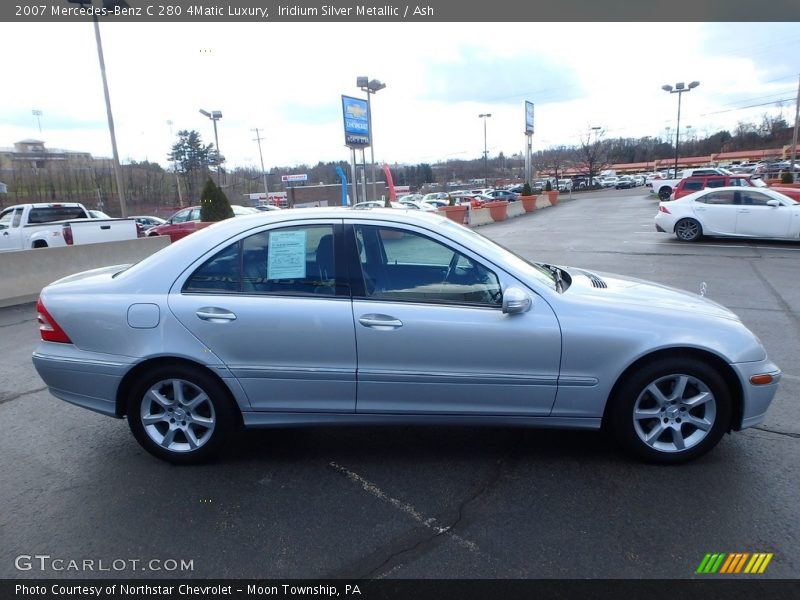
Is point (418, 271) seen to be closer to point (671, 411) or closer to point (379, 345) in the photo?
point (379, 345)

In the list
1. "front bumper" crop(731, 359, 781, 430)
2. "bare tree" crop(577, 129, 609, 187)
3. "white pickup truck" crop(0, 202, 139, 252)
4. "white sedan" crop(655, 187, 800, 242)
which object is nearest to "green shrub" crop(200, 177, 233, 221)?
"white pickup truck" crop(0, 202, 139, 252)

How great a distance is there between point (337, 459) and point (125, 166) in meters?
77.4

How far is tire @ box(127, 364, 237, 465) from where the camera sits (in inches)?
136

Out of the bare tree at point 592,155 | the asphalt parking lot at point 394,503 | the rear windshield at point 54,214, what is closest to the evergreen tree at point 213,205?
the rear windshield at point 54,214

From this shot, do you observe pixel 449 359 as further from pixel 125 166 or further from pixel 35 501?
pixel 125 166

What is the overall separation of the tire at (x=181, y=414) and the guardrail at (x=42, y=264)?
7.97 metres

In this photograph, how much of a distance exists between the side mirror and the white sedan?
43.6 ft

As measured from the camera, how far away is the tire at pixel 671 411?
327 cm

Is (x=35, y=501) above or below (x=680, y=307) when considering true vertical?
below

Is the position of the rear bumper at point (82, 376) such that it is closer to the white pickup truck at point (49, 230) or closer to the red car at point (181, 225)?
the white pickup truck at point (49, 230)

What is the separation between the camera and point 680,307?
3.45 metres

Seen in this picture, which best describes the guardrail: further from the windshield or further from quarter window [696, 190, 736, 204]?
quarter window [696, 190, 736, 204]
